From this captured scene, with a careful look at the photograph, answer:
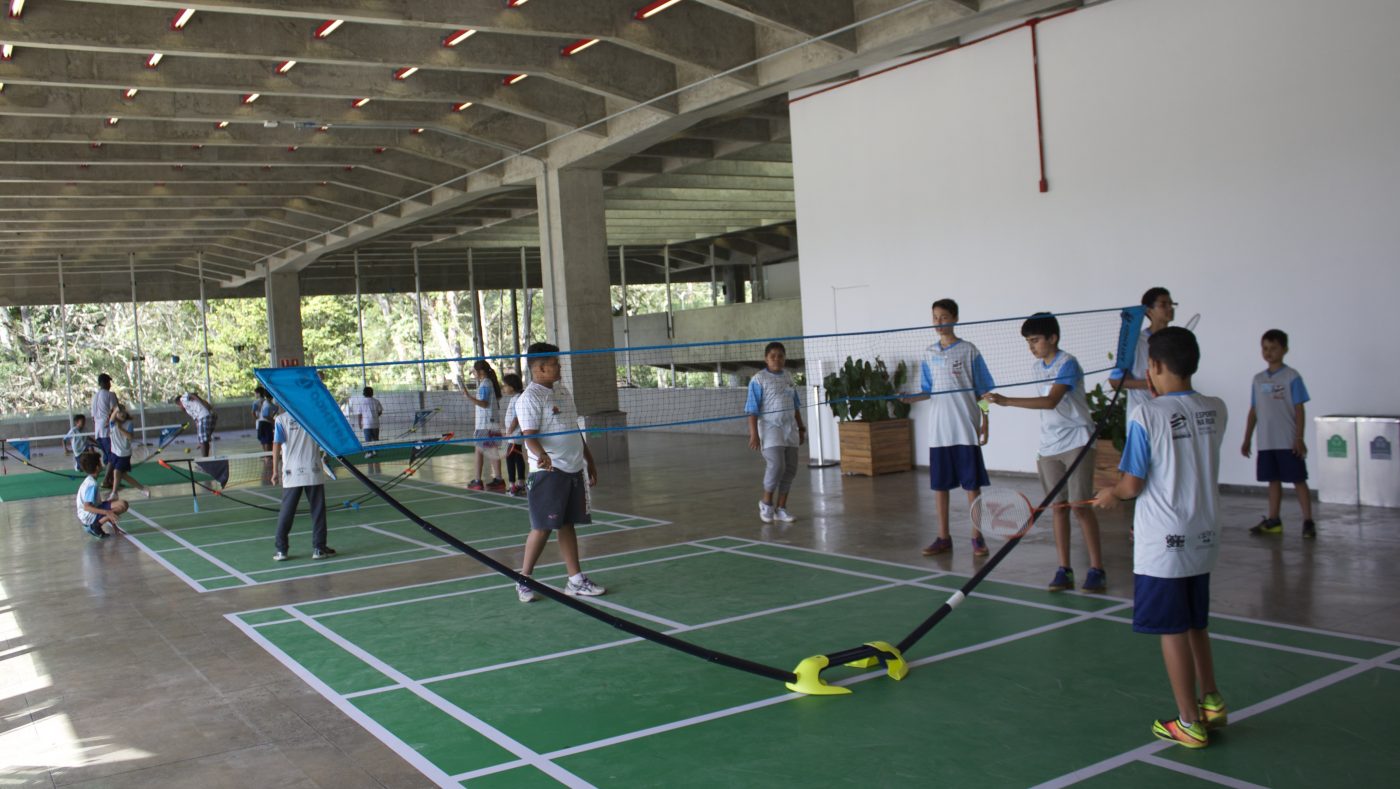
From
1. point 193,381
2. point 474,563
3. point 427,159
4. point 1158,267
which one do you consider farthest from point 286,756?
point 193,381

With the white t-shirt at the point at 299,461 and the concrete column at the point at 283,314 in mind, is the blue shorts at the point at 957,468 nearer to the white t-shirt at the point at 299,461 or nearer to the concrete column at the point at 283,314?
the white t-shirt at the point at 299,461

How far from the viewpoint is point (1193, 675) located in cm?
446

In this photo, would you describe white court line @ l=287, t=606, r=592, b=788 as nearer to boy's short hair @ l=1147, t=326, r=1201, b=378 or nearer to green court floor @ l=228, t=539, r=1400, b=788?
green court floor @ l=228, t=539, r=1400, b=788

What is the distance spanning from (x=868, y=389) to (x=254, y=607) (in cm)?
846

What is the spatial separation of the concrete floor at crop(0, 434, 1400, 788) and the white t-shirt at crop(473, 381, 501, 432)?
236 centimetres

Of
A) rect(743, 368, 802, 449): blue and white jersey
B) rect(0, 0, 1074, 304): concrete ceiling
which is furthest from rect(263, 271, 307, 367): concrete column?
rect(743, 368, 802, 449): blue and white jersey

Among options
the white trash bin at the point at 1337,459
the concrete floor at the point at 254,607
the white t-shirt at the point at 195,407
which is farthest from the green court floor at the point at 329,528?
the white t-shirt at the point at 195,407

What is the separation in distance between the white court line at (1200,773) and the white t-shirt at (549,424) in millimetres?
4452

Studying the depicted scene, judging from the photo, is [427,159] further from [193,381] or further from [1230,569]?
[193,381]

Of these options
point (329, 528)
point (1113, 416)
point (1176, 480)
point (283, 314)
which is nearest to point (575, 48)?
point (329, 528)

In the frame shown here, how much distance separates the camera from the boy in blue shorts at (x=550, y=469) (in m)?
7.77

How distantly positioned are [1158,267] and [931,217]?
3277 mm

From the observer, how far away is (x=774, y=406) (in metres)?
10.5

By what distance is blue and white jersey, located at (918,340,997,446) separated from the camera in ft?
27.2
